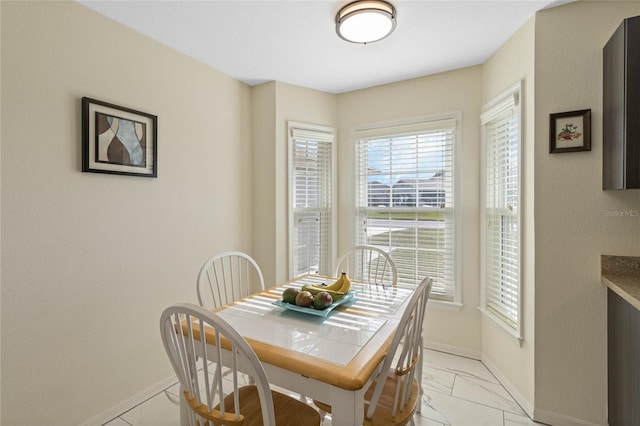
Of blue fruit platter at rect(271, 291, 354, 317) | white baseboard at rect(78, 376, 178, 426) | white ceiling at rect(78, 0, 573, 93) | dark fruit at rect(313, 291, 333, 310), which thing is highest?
white ceiling at rect(78, 0, 573, 93)

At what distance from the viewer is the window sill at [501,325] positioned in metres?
2.02

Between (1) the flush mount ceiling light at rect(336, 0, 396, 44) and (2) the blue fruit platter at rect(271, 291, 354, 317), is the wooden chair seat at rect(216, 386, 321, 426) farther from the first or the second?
(1) the flush mount ceiling light at rect(336, 0, 396, 44)

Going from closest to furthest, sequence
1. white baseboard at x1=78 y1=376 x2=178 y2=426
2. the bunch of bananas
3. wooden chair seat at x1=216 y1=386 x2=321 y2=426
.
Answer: wooden chair seat at x1=216 y1=386 x2=321 y2=426 → the bunch of bananas → white baseboard at x1=78 y1=376 x2=178 y2=426

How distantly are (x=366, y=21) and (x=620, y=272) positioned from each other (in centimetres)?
197

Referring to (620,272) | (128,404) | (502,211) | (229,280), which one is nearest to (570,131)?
(502,211)

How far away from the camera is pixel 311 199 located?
3105 millimetres

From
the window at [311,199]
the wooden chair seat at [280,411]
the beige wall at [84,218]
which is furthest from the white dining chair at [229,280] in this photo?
the wooden chair seat at [280,411]

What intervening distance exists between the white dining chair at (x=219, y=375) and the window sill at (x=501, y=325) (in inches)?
58.2

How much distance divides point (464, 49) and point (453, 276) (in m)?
1.80

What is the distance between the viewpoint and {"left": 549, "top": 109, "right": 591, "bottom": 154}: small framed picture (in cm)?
172

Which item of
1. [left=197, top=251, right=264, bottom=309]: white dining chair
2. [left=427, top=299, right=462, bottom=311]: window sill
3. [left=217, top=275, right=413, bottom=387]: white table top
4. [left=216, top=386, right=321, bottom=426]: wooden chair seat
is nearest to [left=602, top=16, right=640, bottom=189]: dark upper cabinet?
[left=217, top=275, right=413, bottom=387]: white table top

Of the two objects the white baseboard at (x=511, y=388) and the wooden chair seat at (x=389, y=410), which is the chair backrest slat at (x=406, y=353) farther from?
the white baseboard at (x=511, y=388)

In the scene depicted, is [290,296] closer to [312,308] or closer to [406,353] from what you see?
[312,308]

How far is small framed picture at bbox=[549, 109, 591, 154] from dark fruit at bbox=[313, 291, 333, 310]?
1.55 m
